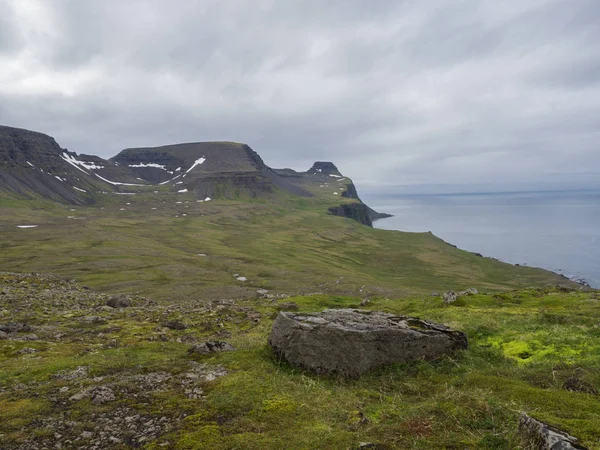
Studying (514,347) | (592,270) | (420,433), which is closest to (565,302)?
(514,347)

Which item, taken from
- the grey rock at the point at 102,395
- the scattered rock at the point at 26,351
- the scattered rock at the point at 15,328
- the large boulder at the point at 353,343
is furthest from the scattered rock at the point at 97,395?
the scattered rock at the point at 15,328

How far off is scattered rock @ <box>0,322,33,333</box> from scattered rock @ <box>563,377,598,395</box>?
1333 inches

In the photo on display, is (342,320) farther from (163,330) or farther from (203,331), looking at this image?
(163,330)

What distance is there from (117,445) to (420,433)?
922 centimetres

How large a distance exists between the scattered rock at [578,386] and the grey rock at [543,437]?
18.1 ft

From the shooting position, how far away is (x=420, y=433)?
10750 millimetres

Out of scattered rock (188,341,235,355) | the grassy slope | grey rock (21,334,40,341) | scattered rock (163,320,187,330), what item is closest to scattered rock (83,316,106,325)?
grey rock (21,334,40,341)

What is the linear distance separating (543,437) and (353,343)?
9367mm

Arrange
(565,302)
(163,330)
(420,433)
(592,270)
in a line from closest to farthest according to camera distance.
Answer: (420,433), (163,330), (565,302), (592,270)

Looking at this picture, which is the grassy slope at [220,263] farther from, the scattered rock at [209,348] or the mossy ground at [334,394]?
the mossy ground at [334,394]

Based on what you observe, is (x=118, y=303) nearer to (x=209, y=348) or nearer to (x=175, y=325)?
(x=175, y=325)

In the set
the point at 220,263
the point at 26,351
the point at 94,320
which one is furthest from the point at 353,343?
the point at 220,263

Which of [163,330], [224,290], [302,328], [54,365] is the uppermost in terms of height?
[302,328]

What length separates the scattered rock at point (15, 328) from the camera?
2695 cm
